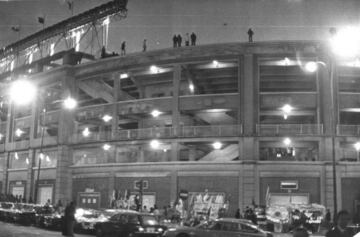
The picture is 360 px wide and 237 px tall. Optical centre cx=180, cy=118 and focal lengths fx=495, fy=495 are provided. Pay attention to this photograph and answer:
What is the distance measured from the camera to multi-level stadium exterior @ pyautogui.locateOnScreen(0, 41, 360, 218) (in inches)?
1596

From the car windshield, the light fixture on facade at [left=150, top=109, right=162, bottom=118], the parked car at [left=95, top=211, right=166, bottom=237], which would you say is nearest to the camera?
the parked car at [left=95, top=211, right=166, bottom=237]

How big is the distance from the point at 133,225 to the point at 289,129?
21130mm

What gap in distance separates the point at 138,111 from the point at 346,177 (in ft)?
62.7

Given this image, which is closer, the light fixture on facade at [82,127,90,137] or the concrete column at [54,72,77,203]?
the light fixture on facade at [82,127,90,137]

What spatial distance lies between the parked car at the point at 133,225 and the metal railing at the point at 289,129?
1904cm

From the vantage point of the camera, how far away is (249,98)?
41781 mm

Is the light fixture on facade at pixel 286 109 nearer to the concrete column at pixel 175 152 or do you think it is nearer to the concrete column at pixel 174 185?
the concrete column at pixel 175 152

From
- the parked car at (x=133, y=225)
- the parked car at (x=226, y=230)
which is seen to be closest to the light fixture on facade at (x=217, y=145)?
the parked car at (x=133, y=225)

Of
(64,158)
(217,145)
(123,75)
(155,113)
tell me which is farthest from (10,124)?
(217,145)

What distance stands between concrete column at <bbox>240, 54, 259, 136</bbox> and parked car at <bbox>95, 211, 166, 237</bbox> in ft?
61.1

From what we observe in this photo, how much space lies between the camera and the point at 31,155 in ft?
183

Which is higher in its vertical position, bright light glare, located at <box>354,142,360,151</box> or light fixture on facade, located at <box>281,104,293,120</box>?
light fixture on facade, located at <box>281,104,293,120</box>

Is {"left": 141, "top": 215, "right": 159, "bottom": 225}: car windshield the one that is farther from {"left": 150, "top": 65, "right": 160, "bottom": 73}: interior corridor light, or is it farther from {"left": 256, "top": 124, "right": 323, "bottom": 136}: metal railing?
{"left": 150, "top": 65, "right": 160, "bottom": 73}: interior corridor light

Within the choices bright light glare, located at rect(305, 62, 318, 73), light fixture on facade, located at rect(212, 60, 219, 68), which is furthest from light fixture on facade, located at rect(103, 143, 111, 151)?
bright light glare, located at rect(305, 62, 318, 73)
